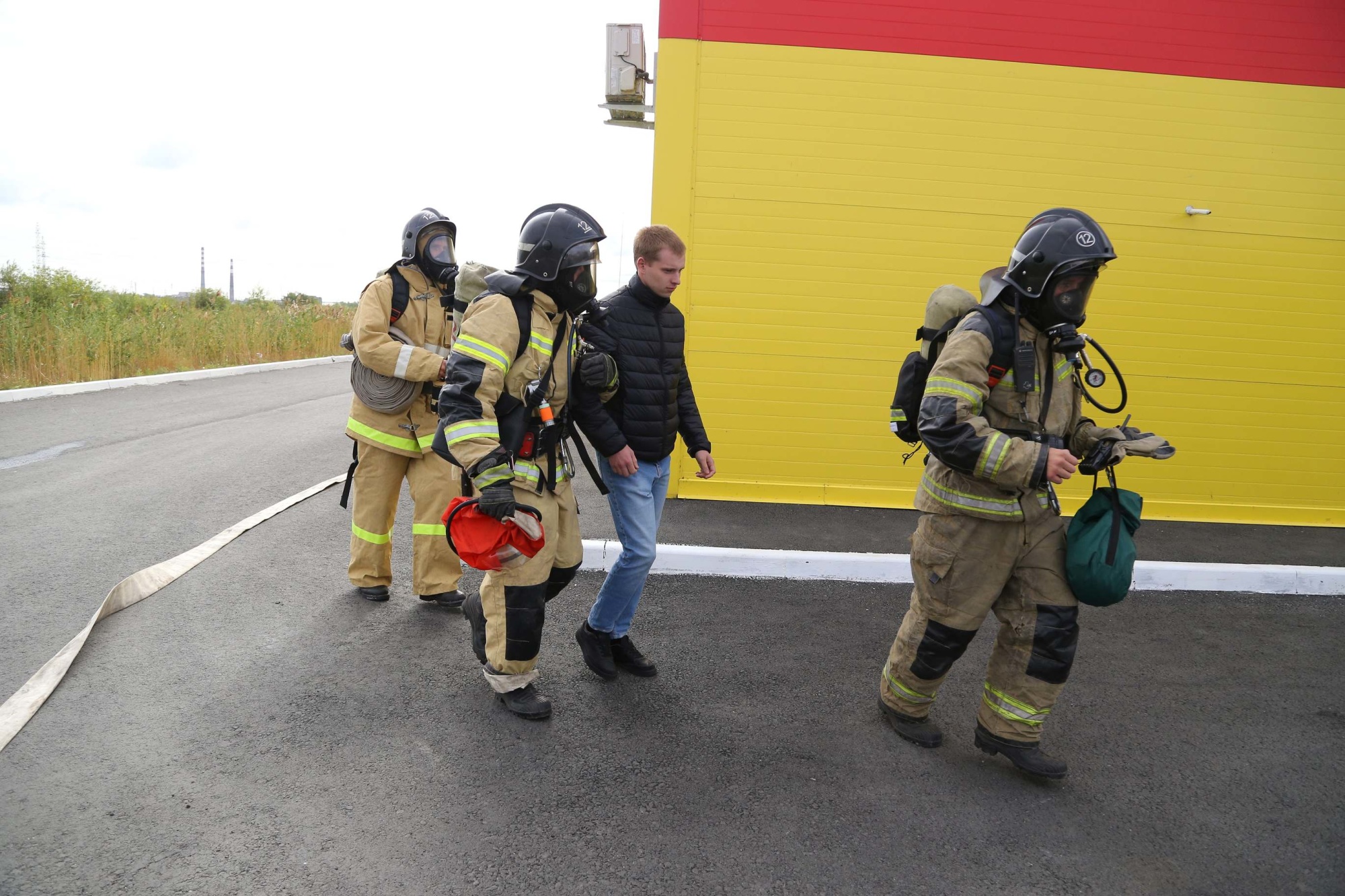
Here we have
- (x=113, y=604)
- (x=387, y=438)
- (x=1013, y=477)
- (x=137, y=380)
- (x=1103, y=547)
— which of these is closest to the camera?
(x=1013, y=477)

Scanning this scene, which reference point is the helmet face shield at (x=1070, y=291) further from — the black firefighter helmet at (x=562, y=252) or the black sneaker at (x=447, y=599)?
the black sneaker at (x=447, y=599)

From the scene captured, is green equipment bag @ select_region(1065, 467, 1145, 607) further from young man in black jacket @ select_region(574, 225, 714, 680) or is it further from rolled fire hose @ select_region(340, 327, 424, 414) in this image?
rolled fire hose @ select_region(340, 327, 424, 414)

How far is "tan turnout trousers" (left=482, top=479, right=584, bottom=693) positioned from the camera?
3.50 m

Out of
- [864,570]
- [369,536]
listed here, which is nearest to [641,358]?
[369,536]

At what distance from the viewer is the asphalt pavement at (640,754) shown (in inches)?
106

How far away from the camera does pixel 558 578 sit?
3752mm

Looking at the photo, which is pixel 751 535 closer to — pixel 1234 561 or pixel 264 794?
pixel 1234 561

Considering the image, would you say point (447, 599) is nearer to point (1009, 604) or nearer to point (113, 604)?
point (113, 604)

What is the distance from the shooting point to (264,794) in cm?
299

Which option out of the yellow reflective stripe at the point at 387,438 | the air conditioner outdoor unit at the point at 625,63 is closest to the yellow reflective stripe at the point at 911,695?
the yellow reflective stripe at the point at 387,438

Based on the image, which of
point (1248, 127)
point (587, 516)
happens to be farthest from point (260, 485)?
point (1248, 127)

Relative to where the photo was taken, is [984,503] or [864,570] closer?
[984,503]

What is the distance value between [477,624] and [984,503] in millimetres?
2205

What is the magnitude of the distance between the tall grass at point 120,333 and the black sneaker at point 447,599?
36.2 feet
